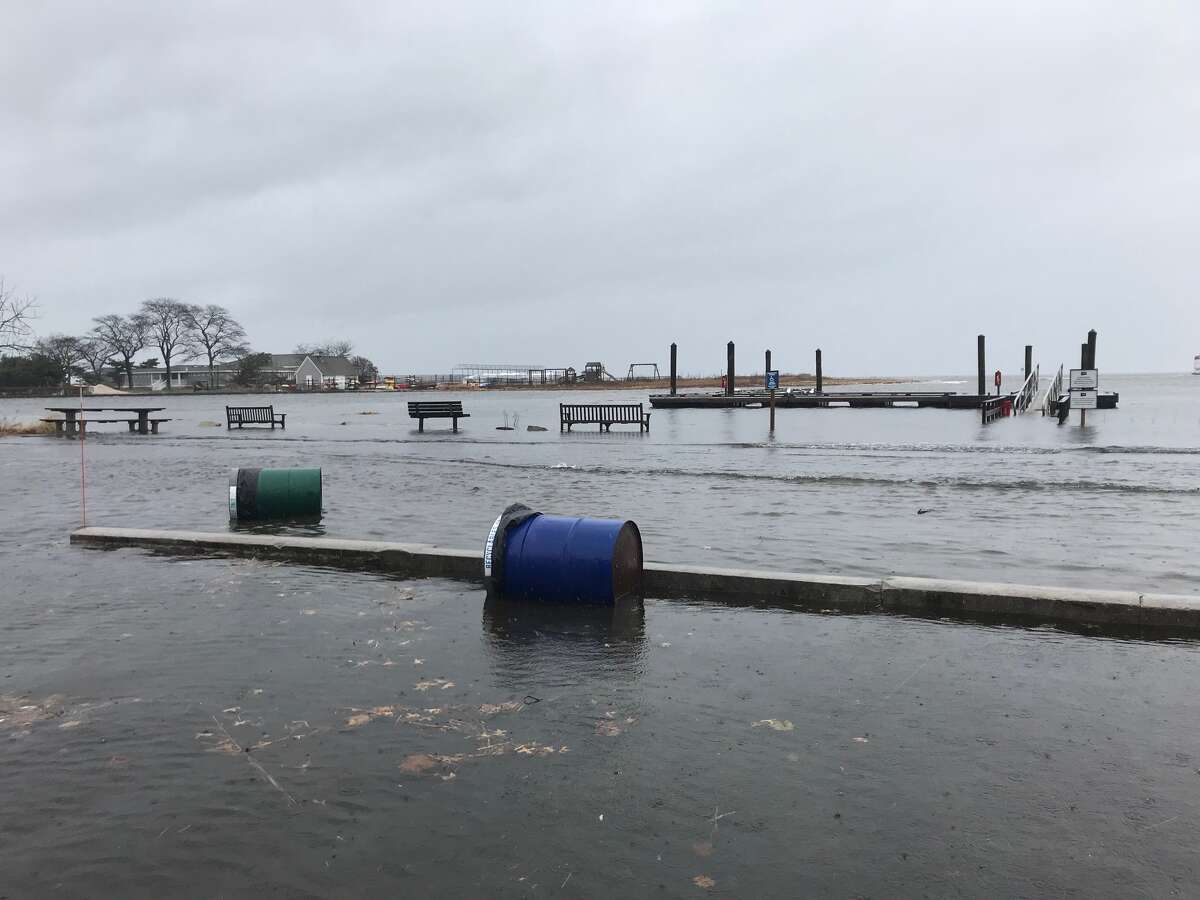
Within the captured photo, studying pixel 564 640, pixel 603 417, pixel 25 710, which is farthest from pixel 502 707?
pixel 603 417

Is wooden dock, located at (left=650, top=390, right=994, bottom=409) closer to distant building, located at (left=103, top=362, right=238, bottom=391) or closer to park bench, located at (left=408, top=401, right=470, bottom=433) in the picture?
park bench, located at (left=408, top=401, right=470, bottom=433)

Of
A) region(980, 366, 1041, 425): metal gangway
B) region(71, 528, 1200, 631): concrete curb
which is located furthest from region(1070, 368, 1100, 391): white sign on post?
region(71, 528, 1200, 631): concrete curb

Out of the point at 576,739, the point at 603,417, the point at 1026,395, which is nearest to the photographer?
the point at 576,739

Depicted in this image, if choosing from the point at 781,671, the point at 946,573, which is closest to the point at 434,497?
the point at 946,573

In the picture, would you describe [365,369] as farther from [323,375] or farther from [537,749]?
[537,749]

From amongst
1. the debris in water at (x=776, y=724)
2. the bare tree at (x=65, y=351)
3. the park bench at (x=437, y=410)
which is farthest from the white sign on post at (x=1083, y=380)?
the bare tree at (x=65, y=351)

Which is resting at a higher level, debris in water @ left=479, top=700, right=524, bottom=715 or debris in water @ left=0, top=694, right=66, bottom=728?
debris in water @ left=0, top=694, right=66, bottom=728

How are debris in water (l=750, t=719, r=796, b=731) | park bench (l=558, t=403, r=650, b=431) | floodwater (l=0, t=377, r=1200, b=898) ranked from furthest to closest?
park bench (l=558, t=403, r=650, b=431)
debris in water (l=750, t=719, r=796, b=731)
floodwater (l=0, t=377, r=1200, b=898)

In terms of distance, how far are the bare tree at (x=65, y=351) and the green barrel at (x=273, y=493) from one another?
11922 cm

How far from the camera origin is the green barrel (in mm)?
12570

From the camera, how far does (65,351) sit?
12319 cm

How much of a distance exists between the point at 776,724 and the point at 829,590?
2.96 meters

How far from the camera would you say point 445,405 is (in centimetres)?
4325

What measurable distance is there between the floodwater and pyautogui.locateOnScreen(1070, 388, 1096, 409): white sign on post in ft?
101
